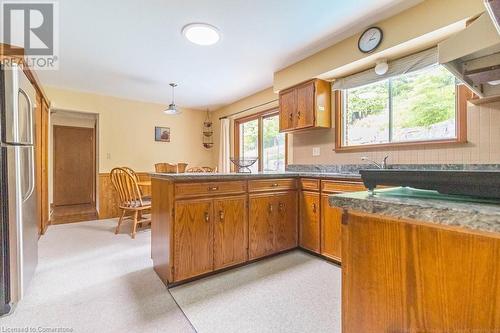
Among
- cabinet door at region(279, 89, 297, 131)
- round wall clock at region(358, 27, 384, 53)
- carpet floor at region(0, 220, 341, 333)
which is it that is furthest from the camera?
cabinet door at region(279, 89, 297, 131)

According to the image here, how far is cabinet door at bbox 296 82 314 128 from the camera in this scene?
2988mm

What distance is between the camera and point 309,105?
3012mm

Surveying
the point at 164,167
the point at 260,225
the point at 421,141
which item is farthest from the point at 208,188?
the point at 164,167

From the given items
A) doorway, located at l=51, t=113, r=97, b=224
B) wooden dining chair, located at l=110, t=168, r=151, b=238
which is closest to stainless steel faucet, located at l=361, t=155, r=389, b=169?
wooden dining chair, located at l=110, t=168, r=151, b=238

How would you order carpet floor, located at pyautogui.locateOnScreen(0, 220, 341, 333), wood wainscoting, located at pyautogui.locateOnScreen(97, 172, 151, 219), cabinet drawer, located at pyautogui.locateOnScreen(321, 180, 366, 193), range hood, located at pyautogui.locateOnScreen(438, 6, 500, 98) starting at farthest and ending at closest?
wood wainscoting, located at pyautogui.locateOnScreen(97, 172, 151, 219) < cabinet drawer, located at pyautogui.locateOnScreen(321, 180, 366, 193) < carpet floor, located at pyautogui.locateOnScreen(0, 220, 341, 333) < range hood, located at pyautogui.locateOnScreen(438, 6, 500, 98)

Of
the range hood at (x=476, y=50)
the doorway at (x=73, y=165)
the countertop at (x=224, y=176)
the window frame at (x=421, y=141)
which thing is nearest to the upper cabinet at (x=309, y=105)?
the window frame at (x=421, y=141)

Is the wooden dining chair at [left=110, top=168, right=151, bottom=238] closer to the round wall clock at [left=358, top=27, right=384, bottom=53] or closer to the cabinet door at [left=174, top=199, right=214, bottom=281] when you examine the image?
the cabinet door at [left=174, top=199, right=214, bottom=281]

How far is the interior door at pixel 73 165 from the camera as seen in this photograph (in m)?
5.65

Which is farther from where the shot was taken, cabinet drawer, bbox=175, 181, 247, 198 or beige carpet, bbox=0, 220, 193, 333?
cabinet drawer, bbox=175, 181, 247, 198

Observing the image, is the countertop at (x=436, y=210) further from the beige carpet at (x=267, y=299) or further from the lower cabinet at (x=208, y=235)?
the lower cabinet at (x=208, y=235)

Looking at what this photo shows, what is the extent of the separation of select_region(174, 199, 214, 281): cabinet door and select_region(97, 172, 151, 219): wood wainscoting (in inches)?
111

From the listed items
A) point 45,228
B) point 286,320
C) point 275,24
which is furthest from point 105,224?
point 275,24

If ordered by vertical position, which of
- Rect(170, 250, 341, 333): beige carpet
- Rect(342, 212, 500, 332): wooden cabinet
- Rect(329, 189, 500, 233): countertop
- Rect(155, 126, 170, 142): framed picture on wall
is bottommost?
Rect(170, 250, 341, 333): beige carpet

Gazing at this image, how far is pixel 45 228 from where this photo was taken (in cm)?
353
